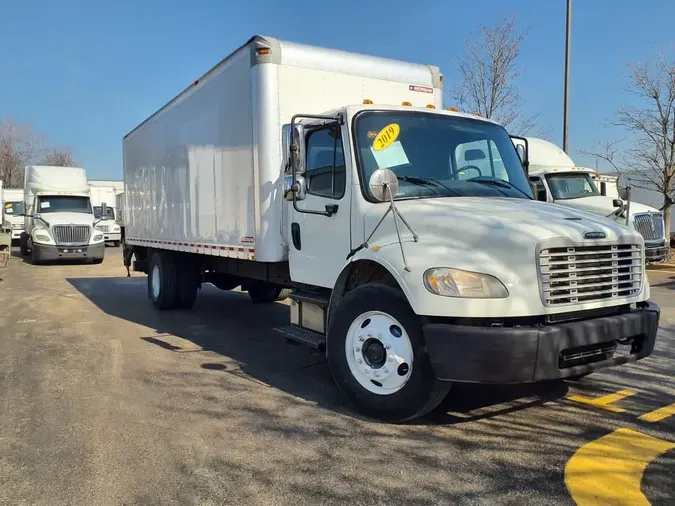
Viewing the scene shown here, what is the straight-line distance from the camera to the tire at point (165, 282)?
31.7ft

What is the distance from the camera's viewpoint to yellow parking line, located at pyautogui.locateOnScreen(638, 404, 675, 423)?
442 cm

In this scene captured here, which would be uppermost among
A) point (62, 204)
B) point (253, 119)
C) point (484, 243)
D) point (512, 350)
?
point (253, 119)

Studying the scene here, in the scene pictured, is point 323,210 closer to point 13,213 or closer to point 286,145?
point 286,145

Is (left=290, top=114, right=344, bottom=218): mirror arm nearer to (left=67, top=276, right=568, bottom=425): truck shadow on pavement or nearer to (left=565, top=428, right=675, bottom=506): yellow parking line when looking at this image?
(left=67, top=276, right=568, bottom=425): truck shadow on pavement

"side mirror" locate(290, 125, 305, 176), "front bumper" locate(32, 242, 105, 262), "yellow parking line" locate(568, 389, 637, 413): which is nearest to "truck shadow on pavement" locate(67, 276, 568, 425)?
"yellow parking line" locate(568, 389, 637, 413)

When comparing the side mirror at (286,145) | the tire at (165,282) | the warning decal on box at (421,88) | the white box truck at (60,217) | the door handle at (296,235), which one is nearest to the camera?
the side mirror at (286,145)

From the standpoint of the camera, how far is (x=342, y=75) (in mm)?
6262

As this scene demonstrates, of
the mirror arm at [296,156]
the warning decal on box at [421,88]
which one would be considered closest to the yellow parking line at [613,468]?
the mirror arm at [296,156]

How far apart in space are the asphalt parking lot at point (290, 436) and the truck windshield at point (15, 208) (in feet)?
52.8

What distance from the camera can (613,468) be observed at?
11.7ft

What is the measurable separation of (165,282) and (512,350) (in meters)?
7.14

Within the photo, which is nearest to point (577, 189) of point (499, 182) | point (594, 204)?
point (594, 204)

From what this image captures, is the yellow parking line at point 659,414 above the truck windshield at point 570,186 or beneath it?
beneath

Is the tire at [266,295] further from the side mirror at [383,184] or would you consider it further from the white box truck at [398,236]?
the side mirror at [383,184]
